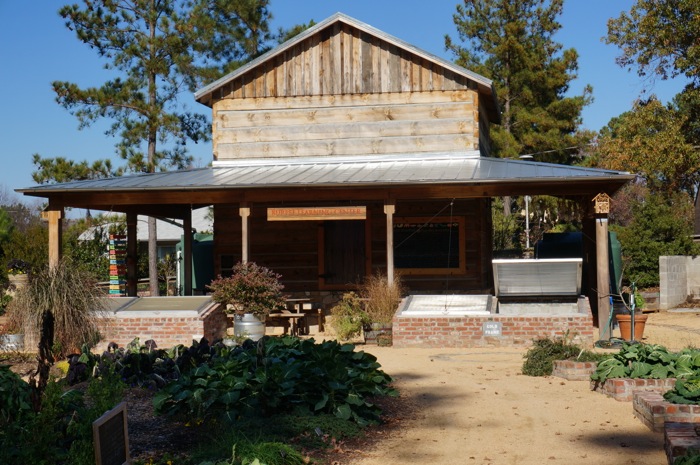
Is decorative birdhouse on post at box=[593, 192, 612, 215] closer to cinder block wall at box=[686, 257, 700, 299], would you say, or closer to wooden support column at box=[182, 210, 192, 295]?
wooden support column at box=[182, 210, 192, 295]

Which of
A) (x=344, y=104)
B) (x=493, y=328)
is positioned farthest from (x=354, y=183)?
(x=344, y=104)

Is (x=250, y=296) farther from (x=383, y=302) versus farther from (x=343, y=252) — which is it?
(x=343, y=252)

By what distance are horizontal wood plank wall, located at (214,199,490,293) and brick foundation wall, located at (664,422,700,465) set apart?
1310 centimetres

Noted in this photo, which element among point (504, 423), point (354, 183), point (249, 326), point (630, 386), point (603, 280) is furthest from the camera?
point (354, 183)

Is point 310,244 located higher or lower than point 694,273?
higher

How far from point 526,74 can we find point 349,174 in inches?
1058

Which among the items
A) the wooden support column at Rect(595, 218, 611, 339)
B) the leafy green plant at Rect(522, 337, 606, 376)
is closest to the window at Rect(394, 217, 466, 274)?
the wooden support column at Rect(595, 218, 611, 339)

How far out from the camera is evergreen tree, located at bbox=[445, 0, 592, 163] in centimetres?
4209

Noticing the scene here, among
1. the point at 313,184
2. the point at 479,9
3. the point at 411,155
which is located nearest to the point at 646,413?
the point at 313,184

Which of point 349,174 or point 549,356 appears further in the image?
point 349,174

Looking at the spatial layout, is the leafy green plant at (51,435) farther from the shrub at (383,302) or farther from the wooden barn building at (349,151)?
the wooden barn building at (349,151)

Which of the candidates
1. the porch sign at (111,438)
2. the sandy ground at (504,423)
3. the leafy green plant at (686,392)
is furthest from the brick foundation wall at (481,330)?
the porch sign at (111,438)

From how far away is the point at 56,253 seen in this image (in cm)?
1742

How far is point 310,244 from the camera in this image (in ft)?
67.9
